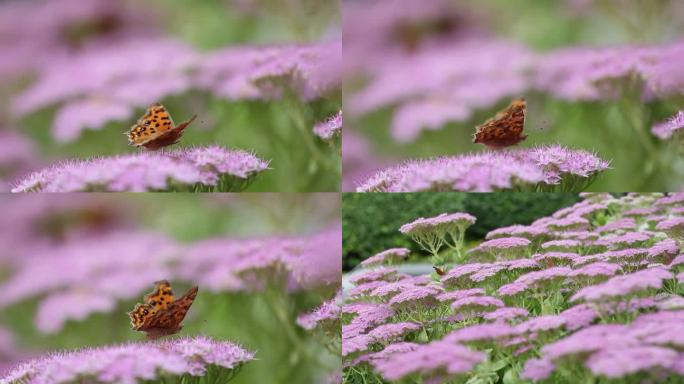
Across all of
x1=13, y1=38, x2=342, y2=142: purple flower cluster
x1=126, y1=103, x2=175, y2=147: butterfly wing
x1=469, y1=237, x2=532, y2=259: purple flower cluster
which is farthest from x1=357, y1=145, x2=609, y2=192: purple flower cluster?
x1=126, y1=103, x2=175, y2=147: butterfly wing

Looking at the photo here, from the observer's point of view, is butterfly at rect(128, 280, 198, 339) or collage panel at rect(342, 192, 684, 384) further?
butterfly at rect(128, 280, 198, 339)

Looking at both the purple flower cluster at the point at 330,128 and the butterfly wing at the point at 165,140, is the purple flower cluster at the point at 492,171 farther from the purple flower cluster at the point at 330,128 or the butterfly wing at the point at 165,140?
the butterfly wing at the point at 165,140

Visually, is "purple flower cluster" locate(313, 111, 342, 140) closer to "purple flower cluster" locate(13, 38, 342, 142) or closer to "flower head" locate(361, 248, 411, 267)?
"purple flower cluster" locate(13, 38, 342, 142)

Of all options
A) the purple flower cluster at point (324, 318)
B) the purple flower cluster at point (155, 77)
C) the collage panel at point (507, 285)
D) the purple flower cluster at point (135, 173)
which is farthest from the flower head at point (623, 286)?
the purple flower cluster at point (135, 173)

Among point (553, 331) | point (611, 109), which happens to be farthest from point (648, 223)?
point (553, 331)

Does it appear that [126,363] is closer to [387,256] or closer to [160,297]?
[160,297]
